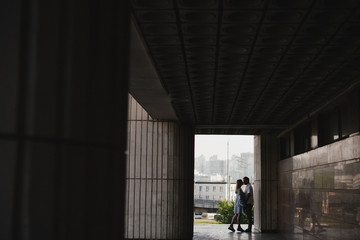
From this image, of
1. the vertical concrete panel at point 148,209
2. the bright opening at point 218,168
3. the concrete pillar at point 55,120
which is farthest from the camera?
the bright opening at point 218,168

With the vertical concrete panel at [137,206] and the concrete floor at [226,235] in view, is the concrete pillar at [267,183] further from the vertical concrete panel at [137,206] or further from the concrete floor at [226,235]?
the vertical concrete panel at [137,206]

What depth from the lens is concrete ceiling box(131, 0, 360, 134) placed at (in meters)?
4.66

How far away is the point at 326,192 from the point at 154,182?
5.56 m

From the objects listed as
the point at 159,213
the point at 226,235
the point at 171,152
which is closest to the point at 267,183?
the point at 226,235

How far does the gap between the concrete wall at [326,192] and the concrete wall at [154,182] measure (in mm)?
3295

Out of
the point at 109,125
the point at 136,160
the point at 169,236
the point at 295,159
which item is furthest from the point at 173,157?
the point at 109,125

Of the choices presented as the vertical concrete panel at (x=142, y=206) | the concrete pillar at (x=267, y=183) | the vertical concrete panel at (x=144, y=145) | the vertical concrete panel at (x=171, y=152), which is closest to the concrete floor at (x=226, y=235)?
the concrete pillar at (x=267, y=183)

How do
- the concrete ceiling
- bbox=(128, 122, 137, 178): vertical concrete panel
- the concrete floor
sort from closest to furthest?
the concrete ceiling, bbox=(128, 122, 137, 178): vertical concrete panel, the concrete floor

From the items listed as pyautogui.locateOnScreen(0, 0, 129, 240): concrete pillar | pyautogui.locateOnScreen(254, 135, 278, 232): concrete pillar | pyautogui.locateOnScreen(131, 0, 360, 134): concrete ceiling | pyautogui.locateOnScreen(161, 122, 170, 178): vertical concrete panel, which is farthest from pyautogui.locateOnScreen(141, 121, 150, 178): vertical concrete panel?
pyautogui.locateOnScreen(0, 0, 129, 240): concrete pillar

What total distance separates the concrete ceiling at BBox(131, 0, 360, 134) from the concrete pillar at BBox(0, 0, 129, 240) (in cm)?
250

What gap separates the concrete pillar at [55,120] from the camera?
71.2 inches

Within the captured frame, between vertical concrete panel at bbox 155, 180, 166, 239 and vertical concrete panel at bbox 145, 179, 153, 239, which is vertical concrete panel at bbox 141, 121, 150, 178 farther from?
vertical concrete panel at bbox 155, 180, 166, 239

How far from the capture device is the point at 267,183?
52.4ft

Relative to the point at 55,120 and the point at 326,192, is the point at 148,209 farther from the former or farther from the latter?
the point at 55,120
